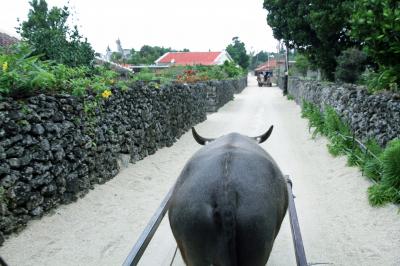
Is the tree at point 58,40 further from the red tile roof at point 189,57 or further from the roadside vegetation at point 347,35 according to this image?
the red tile roof at point 189,57

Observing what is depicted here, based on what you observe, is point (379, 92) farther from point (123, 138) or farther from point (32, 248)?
point (32, 248)

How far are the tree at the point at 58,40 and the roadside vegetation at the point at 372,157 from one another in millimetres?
7197

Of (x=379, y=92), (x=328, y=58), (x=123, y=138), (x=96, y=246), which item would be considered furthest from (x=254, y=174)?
(x=328, y=58)

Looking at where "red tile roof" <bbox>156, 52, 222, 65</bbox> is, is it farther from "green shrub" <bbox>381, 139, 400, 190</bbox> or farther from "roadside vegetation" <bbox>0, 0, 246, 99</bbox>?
"green shrub" <bbox>381, 139, 400, 190</bbox>

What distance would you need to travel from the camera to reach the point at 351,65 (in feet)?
51.8

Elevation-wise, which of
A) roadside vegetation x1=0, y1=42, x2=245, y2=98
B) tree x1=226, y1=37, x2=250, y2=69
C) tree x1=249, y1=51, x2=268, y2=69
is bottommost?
tree x1=249, y1=51, x2=268, y2=69

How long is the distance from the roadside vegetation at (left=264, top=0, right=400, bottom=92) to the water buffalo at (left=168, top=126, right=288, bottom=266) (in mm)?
6406

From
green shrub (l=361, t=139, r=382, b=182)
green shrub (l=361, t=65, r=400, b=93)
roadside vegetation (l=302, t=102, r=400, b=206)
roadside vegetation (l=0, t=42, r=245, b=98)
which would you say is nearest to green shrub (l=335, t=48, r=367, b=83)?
roadside vegetation (l=302, t=102, r=400, b=206)

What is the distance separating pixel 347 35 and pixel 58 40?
1037cm

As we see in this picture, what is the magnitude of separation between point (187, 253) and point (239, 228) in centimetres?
47

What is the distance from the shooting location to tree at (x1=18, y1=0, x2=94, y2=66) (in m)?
11.3

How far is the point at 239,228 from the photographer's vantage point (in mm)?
2570

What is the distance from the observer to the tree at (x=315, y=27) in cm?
1736

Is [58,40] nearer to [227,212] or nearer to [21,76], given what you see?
[21,76]
